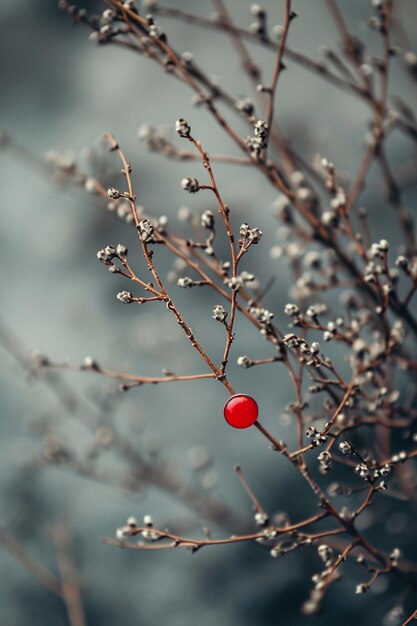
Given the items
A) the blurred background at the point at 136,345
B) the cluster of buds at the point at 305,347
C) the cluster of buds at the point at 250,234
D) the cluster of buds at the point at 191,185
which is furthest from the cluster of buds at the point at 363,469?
the blurred background at the point at 136,345

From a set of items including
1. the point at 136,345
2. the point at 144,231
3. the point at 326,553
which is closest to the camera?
the point at 144,231

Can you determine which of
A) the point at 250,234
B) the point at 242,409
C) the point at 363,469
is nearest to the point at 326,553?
the point at 363,469

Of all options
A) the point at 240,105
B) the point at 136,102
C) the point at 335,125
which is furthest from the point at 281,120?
the point at 240,105

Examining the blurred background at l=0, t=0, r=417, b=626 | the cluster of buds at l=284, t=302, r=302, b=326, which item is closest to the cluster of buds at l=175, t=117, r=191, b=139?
the cluster of buds at l=284, t=302, r=302, b=326

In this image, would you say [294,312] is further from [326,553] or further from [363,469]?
[326,553]

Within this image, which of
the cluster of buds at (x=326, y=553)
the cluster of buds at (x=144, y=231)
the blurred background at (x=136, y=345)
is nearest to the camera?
the cluster of buds at (x=144, y=231)

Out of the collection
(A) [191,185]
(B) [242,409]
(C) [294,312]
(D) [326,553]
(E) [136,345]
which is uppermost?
(E) [136,345]

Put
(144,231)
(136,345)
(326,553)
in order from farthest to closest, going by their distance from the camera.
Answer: (136,345), (326,553), (144,231)

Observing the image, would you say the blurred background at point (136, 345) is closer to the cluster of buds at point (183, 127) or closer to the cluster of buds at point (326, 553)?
the cluster of buds at point (326, 553)
